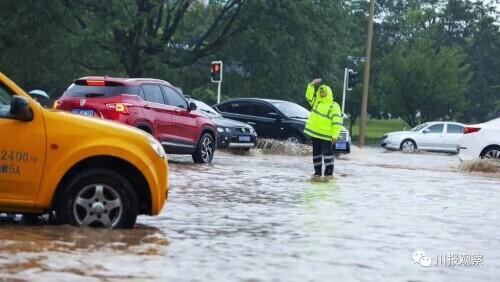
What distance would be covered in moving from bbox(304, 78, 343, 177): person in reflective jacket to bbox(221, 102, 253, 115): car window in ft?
Answer: 35.4

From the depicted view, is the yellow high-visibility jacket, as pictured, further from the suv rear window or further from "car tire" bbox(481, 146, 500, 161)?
"car tire" bbox(481, 146, 500, 161)

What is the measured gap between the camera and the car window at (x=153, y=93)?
1725 centimetres

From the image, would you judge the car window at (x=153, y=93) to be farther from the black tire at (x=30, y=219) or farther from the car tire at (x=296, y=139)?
the car tire at (x=296, y=139)

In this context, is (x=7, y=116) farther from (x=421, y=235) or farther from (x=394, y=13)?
(x=394, y=13)

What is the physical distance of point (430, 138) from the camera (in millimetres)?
37406

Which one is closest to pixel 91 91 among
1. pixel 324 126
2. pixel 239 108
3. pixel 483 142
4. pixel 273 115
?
pixel 324 126

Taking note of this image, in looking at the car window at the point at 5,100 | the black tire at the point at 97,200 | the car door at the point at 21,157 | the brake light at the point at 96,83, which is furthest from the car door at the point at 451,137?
the car door at the point at 21,157

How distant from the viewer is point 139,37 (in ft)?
130

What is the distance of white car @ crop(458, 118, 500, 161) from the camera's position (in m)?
21.6

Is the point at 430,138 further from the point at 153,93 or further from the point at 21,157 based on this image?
the point at 21,157

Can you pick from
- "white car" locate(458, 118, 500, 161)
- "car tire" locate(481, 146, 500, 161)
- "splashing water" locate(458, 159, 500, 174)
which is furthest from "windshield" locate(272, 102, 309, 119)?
"splashing water" locate(458, 159, 500, 174)

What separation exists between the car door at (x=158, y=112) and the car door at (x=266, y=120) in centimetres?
914

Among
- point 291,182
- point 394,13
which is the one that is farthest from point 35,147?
point 394,13

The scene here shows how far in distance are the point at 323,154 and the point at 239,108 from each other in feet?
36.9
